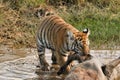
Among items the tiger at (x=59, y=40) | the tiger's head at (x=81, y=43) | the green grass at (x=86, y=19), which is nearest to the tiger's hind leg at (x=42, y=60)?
the tiger at (x=59, y=40)

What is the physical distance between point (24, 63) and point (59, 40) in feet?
2.93

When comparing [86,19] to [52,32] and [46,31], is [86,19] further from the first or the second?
[52,32]

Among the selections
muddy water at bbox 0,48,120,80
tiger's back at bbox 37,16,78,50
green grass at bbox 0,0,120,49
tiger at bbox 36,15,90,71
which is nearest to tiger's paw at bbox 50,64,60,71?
tiger at bbox 36,15,90,71

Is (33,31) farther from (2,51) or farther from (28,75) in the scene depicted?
(28,75)

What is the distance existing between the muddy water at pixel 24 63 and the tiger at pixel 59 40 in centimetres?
26

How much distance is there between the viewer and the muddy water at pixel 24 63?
730 cm

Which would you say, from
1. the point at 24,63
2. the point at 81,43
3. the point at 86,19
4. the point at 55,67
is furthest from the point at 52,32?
the point at 86,19

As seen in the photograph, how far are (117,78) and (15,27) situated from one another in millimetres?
4022

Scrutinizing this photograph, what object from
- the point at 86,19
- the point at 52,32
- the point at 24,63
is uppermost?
the point at 86,19

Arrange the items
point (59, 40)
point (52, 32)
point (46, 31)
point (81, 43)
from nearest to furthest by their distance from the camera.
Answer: point (81, 43) < point (59, 40) < point (52, 32) < point (46, 31)

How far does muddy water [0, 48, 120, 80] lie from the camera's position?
24.0 feet

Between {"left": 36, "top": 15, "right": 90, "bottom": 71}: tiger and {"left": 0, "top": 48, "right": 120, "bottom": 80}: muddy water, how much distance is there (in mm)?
265

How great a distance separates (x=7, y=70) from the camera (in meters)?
7.56

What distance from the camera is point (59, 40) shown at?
7746mm
